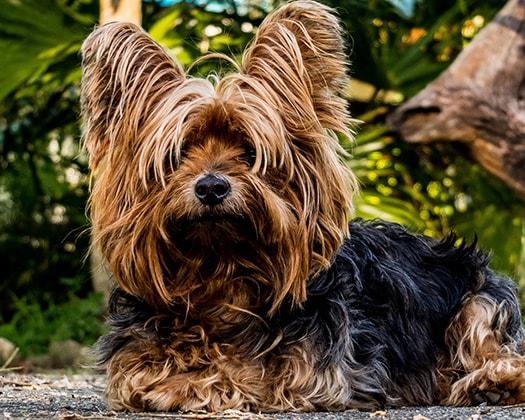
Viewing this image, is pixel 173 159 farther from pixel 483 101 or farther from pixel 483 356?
pixel 483 101

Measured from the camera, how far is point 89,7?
35.3ft

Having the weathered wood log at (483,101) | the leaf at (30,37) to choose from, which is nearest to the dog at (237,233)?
the weathered wood log at (483,101)

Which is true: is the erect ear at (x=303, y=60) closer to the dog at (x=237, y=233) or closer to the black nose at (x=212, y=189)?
the dog at (x=237, y=233)

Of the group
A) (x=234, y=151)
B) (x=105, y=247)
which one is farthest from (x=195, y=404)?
(x=234, y=151)

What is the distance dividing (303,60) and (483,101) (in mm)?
3906

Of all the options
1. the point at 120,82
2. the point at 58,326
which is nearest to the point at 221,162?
the point at 120,82

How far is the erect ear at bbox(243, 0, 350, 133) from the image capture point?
4906 mm

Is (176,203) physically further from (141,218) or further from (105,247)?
(105,247)

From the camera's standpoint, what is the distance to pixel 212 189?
4.39 m

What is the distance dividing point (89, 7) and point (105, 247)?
638cm

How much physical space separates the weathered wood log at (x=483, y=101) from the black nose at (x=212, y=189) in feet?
14.6

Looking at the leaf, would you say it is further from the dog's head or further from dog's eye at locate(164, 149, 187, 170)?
dog's eye at locate(164, 149, 187, 170)

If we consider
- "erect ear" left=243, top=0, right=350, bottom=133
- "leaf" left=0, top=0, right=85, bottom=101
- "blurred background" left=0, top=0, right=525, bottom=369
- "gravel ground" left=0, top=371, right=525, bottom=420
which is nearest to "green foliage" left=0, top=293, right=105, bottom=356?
"blurred background" left=0, top=0, right=525, bottom=369

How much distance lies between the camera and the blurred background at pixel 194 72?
9852 millimetres
